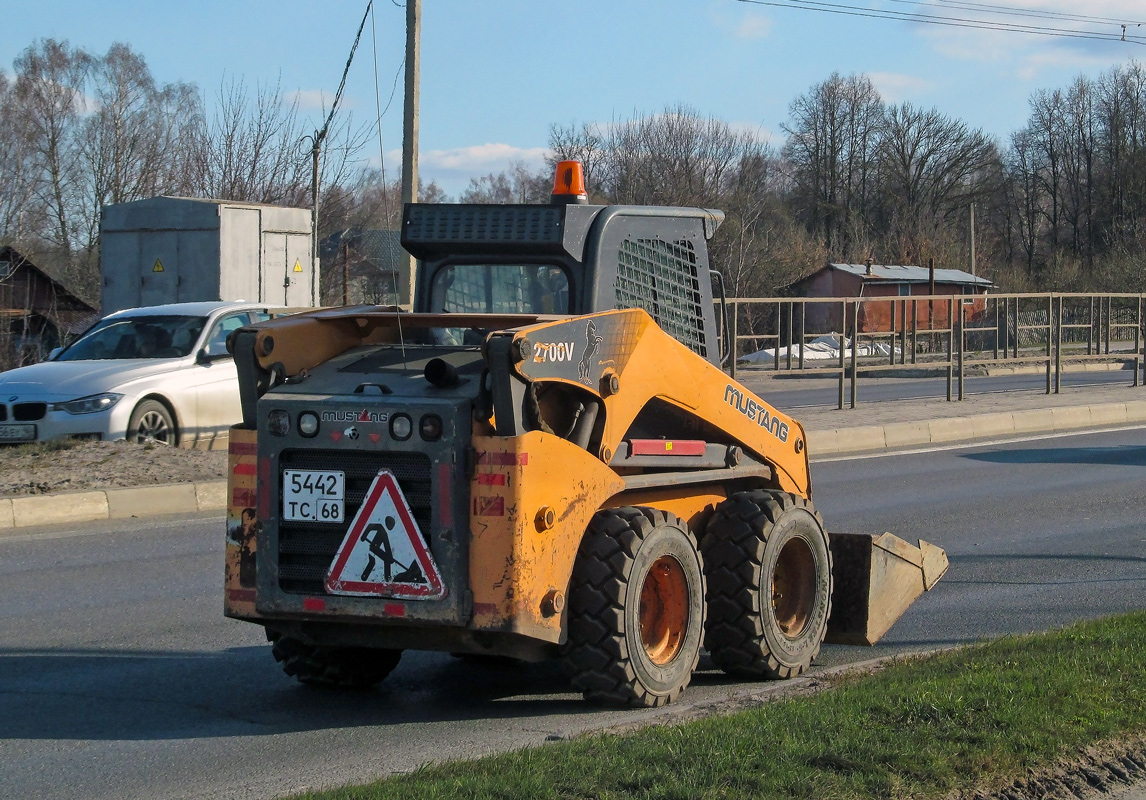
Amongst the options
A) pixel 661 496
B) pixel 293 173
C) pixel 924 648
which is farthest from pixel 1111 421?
pixel 293 173

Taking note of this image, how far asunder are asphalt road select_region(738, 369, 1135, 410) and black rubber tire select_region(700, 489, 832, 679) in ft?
42.5

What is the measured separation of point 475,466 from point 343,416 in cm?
59

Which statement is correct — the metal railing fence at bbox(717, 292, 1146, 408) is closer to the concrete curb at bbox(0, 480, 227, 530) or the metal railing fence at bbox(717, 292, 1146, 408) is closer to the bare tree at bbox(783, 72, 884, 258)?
the concrete curb at bbox(0, 480, 227, 530)

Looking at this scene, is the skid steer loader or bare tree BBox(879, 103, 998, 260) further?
bare tree BBox(879, 103, 998, 260)

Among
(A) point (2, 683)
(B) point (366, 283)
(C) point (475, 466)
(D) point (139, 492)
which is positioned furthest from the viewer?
(B) point (366, 283)

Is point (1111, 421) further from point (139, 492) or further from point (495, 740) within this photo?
point (495, 740)

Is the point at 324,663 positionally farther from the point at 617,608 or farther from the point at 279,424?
the point at 617,608

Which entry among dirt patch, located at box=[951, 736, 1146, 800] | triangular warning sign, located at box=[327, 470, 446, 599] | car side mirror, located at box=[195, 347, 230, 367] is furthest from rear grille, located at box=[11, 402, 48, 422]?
dirt patch, located at box=[951, 736, 1146, 800]

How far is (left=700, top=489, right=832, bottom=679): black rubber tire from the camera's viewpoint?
5.84 m

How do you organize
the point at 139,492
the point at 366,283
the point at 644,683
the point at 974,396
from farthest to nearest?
the point at 366,283 → the point at 974,396 → the point at 139,492 → the point at 644,683

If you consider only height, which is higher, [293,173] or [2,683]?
[293,173]

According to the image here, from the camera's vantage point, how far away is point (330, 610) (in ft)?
16.6

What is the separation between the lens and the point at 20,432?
12.5m

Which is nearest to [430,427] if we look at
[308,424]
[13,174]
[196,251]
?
[308,424]
